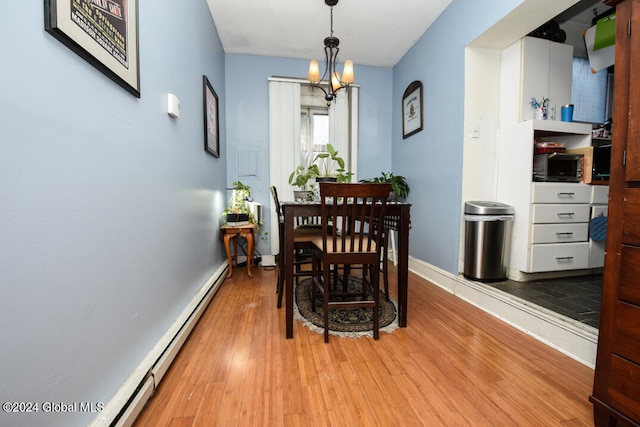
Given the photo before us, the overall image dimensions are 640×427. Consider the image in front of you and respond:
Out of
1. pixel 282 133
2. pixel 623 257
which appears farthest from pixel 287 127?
pixel 623 257

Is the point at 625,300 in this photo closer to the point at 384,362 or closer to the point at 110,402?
the point at 384,362

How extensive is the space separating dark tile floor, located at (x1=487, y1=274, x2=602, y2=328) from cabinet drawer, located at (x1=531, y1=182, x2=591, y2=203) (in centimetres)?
71

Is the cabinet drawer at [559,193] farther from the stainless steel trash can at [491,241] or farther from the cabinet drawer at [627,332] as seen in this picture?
the cabinet drawer at [627,332]

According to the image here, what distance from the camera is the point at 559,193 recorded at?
2.25 metres

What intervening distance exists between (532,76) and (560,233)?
1407 millimetres

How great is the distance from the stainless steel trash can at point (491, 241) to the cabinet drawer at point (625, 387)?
141 centimetres

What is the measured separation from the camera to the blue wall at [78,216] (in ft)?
1.98

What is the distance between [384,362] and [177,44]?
7.69 ft

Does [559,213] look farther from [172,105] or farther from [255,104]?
[255,104]

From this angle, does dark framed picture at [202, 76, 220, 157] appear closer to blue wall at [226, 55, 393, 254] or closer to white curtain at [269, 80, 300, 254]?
blue wall at [226, 55, 393, 254]

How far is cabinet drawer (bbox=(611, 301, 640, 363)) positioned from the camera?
0.87 meters

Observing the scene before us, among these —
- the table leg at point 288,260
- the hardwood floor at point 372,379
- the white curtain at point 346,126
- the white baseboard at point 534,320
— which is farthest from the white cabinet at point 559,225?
the white curtain at point 346,126

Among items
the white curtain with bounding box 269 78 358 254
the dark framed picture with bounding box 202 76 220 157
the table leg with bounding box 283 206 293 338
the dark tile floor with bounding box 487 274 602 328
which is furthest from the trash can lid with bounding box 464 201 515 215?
the dark framed picture with bounding box 202 76 220 157

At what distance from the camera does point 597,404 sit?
0.96m
